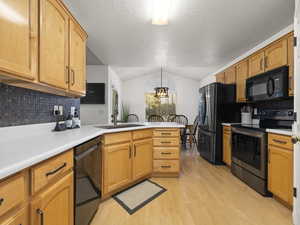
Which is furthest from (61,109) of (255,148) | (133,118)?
(133,118)

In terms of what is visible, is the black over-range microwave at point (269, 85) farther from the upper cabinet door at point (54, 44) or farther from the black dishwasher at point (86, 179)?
the upper cabinet door at point (54, 44)

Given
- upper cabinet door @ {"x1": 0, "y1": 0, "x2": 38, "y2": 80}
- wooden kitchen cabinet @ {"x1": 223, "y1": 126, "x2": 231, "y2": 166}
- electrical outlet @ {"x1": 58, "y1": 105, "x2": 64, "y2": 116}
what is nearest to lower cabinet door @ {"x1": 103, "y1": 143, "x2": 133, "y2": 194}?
electrical outlet @ {"x1": 58, "y1": 105, "x2": 64, "y2": 116}

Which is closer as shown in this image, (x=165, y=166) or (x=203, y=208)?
(x=203, y=208)

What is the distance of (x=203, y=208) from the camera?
1.82 m

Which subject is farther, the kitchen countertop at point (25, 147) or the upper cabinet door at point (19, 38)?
the upper cabinet door at point (19, 38)

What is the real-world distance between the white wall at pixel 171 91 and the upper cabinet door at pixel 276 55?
168 inches

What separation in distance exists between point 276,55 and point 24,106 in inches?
119

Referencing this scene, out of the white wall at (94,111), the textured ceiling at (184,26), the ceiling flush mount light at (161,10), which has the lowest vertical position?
the white wall at (94,111)

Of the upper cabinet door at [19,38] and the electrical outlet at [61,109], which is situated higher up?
the upper cabinet door at [19,38]

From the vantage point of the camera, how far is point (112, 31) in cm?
238

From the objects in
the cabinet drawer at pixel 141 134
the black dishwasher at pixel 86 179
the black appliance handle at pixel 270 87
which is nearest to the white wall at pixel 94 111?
the cabinet drawer at pixel 141 134

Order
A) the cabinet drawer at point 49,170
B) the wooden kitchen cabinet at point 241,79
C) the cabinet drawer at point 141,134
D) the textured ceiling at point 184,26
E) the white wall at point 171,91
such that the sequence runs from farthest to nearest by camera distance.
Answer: the white wall at point 171,91 → the wooden kitchen cabinet at point 241,79 → the cabinet drawer at point 141,134 → the textured ceiling at point 184,26 → the cabinet drawer at point 49,170

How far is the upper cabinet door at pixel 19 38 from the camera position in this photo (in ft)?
2.94

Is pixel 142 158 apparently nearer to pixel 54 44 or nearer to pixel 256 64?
pixel 54 44
